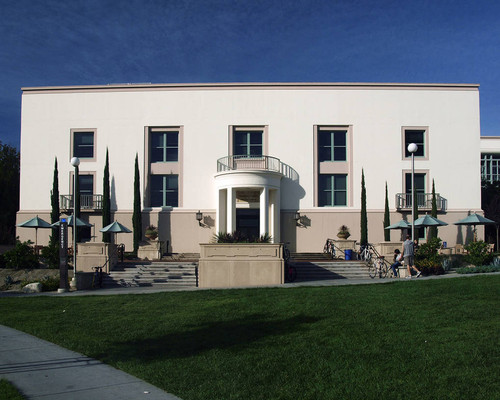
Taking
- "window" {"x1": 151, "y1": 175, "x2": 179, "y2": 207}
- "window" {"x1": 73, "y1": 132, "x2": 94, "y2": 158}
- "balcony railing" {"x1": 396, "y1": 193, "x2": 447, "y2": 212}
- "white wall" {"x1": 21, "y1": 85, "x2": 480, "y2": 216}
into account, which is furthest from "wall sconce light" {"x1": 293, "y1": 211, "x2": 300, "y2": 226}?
"window" {"x1": 73, "y1": 132, "x2": 94, "y2": 158}

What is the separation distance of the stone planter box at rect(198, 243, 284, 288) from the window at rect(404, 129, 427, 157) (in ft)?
54.6

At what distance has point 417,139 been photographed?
3328 cm

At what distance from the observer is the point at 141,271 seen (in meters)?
23.9

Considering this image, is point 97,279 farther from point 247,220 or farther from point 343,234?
point 343,234

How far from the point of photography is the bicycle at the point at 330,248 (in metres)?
29.8

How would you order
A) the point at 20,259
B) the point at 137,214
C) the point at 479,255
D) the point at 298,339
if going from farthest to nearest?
the point at 137,214 → the point at 20,259 → the point at 479,255 → the point at 298,339

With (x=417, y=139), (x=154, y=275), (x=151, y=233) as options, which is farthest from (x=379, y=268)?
(x=151, y=233)

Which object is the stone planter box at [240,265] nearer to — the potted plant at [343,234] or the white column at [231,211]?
the white column at [231,211]

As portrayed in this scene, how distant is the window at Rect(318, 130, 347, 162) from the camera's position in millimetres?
33250

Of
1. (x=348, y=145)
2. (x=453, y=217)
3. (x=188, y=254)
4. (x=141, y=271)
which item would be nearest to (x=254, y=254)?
(x=141, y=271)

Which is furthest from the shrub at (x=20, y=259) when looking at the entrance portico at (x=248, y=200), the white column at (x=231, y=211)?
the entrance portico at (x=248, y=200)

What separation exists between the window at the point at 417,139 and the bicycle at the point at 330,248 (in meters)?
8.07

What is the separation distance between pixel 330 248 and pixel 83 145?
1772 cm

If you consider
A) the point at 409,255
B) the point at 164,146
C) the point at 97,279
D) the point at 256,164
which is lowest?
the point at 97,279
